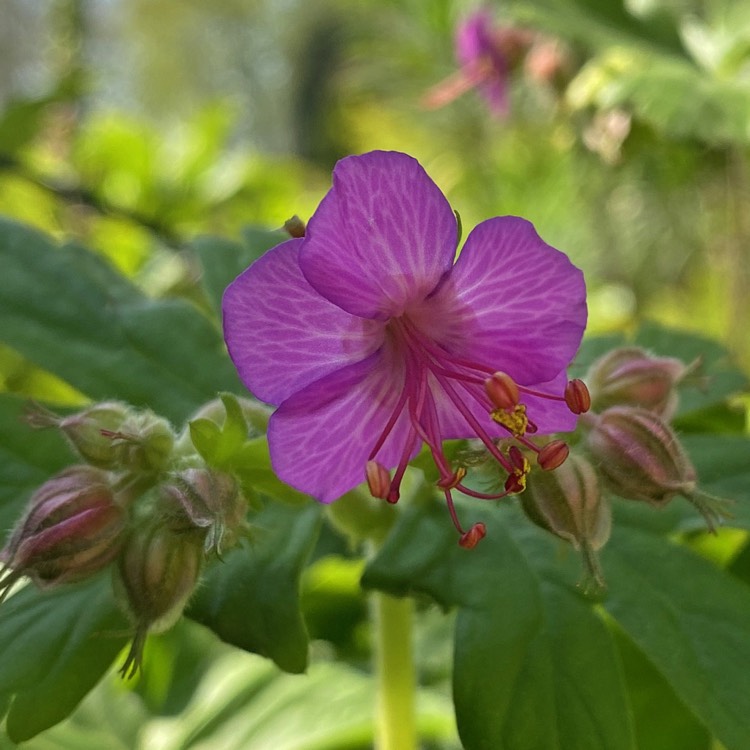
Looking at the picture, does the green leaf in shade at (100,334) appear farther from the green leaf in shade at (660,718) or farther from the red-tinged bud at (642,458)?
the green leaf in shade at (660,718)

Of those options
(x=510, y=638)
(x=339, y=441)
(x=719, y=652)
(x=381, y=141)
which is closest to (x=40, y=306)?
(x=339, y=441)

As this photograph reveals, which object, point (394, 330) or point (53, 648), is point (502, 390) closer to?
point (394, 330)

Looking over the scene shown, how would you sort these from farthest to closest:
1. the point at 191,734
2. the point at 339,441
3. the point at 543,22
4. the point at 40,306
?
1. the point at 543,22
2. the point at 191,734
3. the point at 40,306
4. the point at 339,441

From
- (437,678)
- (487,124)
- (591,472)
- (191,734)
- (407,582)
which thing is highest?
(487,124)

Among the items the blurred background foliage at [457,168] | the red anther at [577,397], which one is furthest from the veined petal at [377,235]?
the blurred background foliage at [457,168]

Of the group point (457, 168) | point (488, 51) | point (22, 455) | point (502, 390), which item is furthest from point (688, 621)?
point (457, 168)

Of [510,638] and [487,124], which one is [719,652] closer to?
[510,638]
